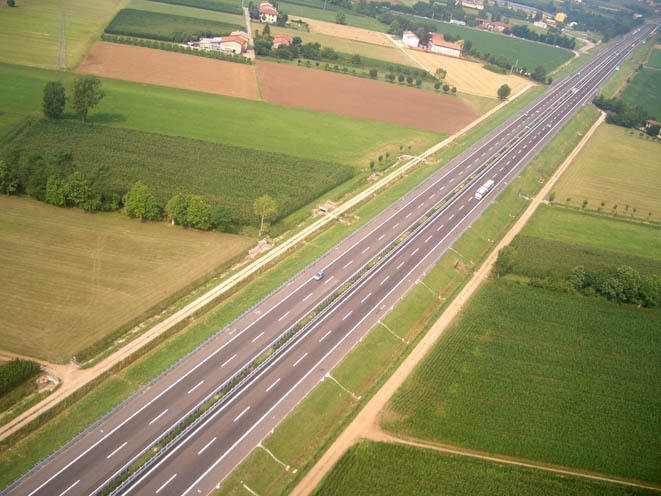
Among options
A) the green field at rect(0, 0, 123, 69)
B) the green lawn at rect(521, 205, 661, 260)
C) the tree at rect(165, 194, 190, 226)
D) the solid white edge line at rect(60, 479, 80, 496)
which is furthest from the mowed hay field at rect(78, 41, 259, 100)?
the solid white edge line at rect(60, 479, 80, 496)

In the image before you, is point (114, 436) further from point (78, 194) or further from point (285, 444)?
point (78, 194)

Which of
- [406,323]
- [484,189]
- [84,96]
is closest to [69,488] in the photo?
[406,323]

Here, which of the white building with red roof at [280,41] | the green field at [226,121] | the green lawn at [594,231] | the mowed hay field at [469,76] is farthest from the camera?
the mowed hay field at [469,76]

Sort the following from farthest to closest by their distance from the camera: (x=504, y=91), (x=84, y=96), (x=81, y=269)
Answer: (x=504, y=91)
(x=84, y=96)
(x=81, y=269)

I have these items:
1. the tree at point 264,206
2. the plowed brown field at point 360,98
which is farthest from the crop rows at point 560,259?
the plowed brown field at point 360,98

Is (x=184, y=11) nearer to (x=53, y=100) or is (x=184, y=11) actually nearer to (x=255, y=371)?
(x=53, y=100)

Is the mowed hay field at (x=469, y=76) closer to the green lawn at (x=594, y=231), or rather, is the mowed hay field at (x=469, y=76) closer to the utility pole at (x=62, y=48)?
the green lawn at (x=594, y=231)
